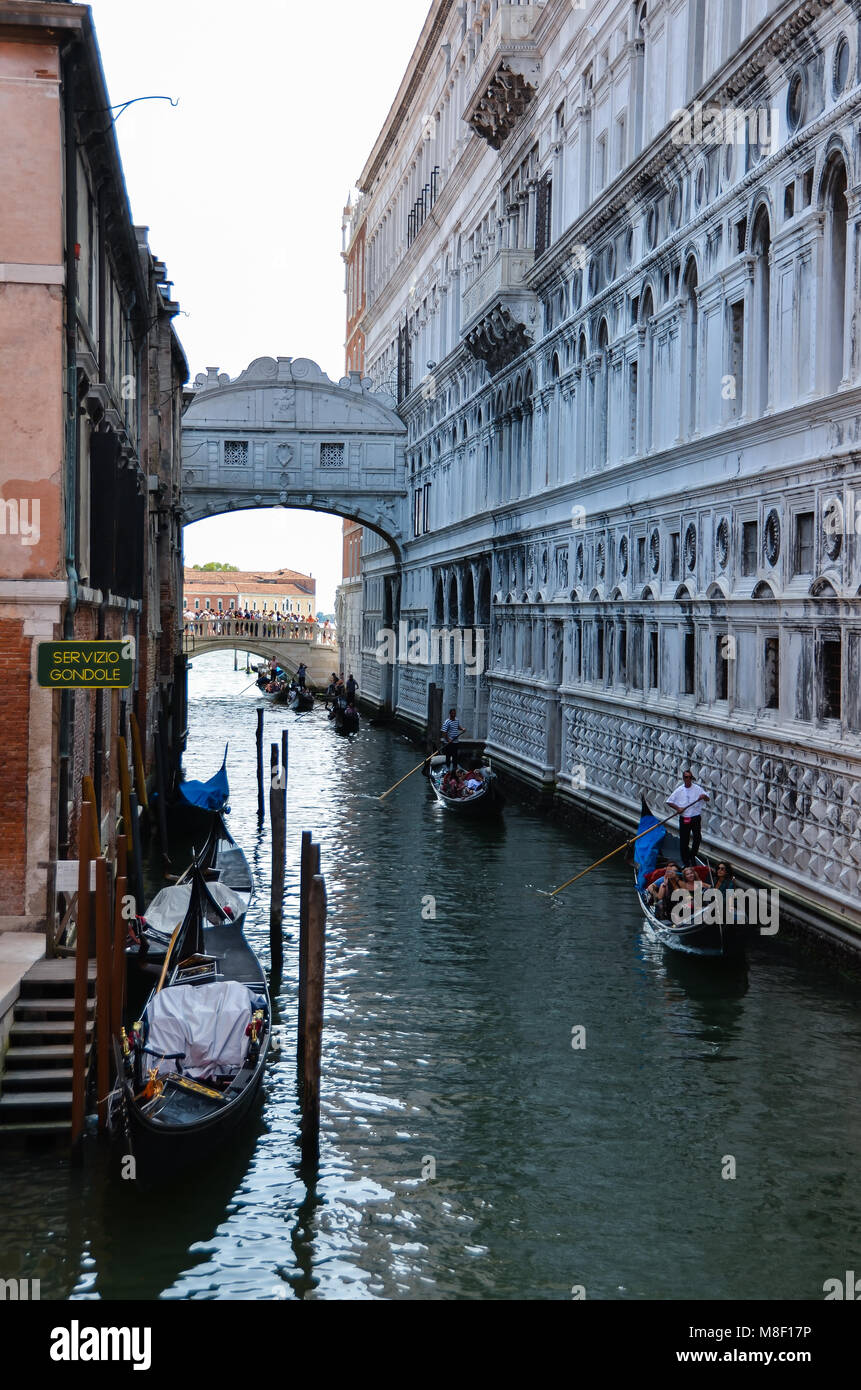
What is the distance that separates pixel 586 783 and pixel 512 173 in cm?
1186

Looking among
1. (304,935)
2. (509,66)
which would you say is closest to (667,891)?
(304,935)

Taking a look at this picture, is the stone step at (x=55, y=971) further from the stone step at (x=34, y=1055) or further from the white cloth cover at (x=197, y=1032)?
the white cloth cover at (x=197, y=1032)

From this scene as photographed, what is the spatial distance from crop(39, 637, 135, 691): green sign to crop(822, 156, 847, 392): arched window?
6.23 meters

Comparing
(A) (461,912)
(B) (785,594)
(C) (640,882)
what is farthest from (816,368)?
(A) (461,912)

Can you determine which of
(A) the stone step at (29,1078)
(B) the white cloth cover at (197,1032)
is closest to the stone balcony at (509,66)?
(B) the white cloth cover at (197,1032)

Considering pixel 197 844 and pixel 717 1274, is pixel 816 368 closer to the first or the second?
pixel 717 1274

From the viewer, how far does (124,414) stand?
55.2ft

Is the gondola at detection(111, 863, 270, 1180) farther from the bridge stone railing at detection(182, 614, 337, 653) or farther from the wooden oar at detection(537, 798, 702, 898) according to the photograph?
the bridge stone railing at detection(182, 614, 337, 653)

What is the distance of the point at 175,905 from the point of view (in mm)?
12586

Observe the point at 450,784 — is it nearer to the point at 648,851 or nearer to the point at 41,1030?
the point at 648,851

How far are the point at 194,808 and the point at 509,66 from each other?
42.7ft

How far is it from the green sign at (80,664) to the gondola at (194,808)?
969cm

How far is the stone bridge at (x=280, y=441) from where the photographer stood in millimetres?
36781

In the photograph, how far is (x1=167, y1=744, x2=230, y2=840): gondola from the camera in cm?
1956
